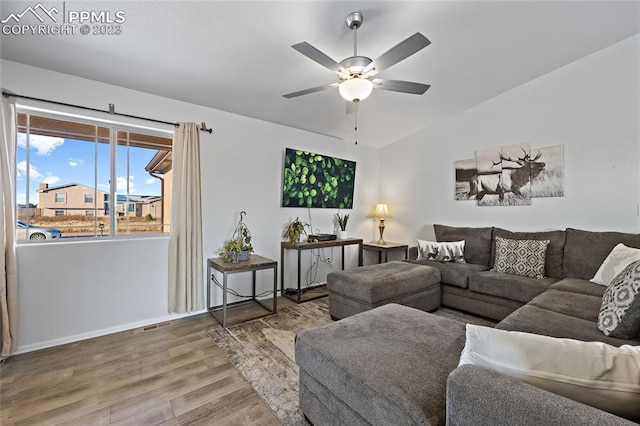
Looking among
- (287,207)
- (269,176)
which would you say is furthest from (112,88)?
(287,207)

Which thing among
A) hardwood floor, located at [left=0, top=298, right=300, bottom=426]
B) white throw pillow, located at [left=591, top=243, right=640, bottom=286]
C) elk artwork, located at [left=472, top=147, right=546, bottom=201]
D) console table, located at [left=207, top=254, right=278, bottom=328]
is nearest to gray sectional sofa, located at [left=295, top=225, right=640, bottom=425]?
white throw pillow, located at [left=591, top=243, right=640, bottom=286]

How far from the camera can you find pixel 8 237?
88.0 inches

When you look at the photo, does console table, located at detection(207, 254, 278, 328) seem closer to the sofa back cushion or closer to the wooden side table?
the wooden side table

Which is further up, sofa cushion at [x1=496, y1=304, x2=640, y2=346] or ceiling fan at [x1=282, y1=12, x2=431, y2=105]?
ceiling fan at [x1=282, y1=12, x2=431, y2=105]

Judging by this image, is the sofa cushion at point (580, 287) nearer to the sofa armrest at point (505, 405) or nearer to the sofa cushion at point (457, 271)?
the sofa cushion at point (457, 271)

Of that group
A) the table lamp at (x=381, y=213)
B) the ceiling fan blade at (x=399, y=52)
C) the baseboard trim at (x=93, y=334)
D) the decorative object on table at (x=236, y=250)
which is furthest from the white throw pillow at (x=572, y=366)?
the table lamp at (x=381, y=213)

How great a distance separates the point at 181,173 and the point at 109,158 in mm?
667

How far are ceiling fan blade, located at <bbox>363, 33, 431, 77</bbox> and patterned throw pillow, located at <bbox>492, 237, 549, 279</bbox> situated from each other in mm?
2611

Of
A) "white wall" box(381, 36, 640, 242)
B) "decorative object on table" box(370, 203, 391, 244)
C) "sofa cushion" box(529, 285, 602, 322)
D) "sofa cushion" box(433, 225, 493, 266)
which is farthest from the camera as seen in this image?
"decorative object on table" box(370, 203, 391, 244)

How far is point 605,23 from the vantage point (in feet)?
8.35

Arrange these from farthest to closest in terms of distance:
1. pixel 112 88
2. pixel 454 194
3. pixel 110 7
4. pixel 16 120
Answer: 1. pixel 454 194
2. pixel 112 88
3. pixel 16 120
4. pixel 110 7

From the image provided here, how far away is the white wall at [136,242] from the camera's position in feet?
7.88

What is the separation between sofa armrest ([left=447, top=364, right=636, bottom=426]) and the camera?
69 cm

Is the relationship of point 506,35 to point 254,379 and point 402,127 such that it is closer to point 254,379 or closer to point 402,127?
point 402,127
